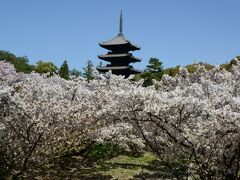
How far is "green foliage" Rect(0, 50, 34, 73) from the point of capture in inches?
2799

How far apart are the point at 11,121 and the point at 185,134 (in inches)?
207

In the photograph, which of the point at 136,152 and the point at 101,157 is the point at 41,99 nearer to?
the point at 101,157

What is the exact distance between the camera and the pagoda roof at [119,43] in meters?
54.6

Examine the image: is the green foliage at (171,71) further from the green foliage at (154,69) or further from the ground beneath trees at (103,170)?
the ground beneath trees at (103,170)

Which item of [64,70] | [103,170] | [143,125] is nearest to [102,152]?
[103,170]

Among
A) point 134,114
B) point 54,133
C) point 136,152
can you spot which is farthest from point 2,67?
point 134,114

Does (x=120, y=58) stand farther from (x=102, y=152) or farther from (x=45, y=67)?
(x=102, y=152)

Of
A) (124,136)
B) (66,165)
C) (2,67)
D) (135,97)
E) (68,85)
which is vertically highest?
(2,67)

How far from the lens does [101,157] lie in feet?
61.6

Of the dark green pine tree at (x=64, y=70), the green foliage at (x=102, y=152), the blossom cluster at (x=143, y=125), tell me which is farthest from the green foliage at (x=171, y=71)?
the blossom cluster at (x=143, y=125)

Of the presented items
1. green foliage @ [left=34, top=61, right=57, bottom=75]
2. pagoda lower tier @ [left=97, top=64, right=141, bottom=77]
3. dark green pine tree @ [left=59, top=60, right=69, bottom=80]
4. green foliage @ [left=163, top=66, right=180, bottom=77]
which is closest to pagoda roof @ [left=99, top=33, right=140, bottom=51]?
pagoda lower tier @ [left=97, top=64, right=141, bottom=77]

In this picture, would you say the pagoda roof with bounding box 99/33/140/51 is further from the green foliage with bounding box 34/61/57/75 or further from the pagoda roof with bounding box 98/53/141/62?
the green foliage with bounding box 34/61/57/75

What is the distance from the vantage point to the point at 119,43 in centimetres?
5472

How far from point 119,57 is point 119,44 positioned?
1.86 metres
